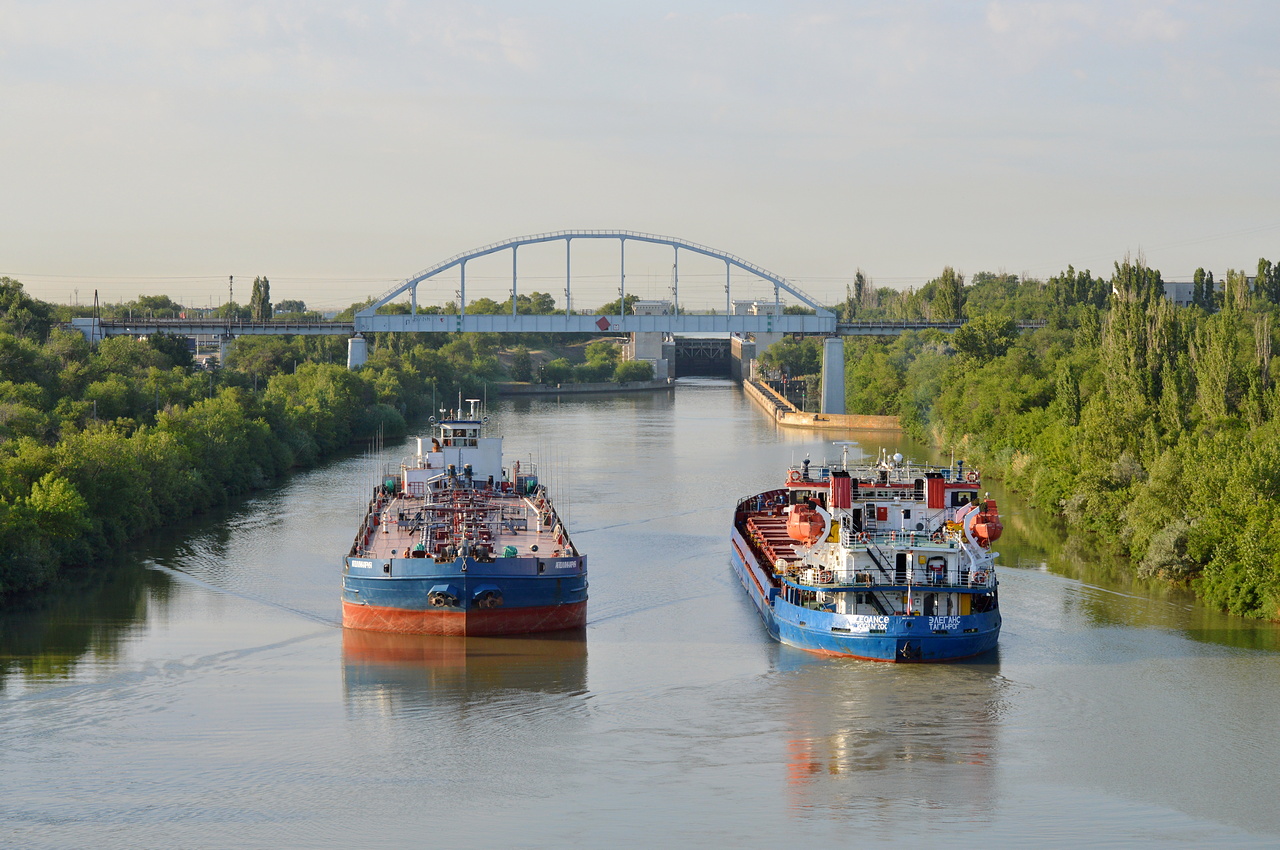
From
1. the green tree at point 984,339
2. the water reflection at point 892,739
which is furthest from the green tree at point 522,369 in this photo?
the water reflection at point 892,739

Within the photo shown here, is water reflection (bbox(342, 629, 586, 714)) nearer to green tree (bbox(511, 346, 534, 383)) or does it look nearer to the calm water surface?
the calm water surface

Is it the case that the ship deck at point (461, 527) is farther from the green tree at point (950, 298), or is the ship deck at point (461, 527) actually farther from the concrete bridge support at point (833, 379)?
the green tree at point (950, 298)

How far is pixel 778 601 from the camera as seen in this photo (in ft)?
82.2

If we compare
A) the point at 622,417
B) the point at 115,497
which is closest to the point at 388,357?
the point at 622,417

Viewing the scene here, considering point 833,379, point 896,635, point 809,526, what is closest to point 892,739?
point 896,635

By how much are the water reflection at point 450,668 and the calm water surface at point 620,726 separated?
7cm

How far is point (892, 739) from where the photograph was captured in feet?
64.6

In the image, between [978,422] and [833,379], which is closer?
[978,422]

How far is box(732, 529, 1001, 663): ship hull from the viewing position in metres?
23.0

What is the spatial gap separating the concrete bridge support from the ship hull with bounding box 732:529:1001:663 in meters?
54.8

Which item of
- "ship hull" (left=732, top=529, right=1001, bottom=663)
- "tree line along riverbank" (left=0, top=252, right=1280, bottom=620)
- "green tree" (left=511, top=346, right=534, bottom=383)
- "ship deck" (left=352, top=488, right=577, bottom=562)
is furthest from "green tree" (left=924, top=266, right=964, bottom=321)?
"ship hull" (left=732, top=529, right=1001, bottom=663)

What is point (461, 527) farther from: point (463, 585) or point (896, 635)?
point (896, 635)

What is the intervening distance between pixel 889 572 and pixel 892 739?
4.89 metres

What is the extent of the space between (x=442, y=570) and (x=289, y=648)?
290 cm
